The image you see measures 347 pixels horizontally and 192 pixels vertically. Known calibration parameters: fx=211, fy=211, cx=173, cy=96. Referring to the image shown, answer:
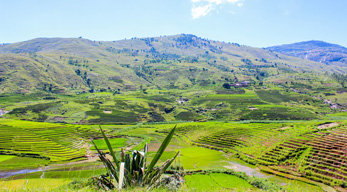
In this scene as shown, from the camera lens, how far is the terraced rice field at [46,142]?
164 ft

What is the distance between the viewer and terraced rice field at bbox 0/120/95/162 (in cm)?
4997

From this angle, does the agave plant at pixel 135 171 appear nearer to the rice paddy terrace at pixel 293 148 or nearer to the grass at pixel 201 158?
the rice paddy terrace at pixel 293 148

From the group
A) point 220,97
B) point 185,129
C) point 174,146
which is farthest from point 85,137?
point 220,97

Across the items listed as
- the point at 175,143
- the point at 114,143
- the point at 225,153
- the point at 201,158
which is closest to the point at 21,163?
the point at 114,143

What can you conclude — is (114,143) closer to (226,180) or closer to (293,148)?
(226,180)

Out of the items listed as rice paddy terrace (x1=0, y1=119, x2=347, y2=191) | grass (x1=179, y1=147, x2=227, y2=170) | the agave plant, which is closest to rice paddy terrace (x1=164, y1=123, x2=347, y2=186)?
rice paddy terrace (x1=0, y1=119, x2=347, y2=191)

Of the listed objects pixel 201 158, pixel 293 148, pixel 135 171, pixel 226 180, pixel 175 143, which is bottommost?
pixel 175 143

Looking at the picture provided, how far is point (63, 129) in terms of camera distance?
247 feet

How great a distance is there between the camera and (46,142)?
58.0 metres

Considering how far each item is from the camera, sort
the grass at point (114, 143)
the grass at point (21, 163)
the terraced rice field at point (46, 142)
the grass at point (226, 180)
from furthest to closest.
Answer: the grass at point (114, 143) < the terraced rice field at point (46, 142) < the grass at point (21, 163) < the grass at point (226, 180)

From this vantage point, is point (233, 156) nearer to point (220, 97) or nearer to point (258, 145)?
point (258, 145)

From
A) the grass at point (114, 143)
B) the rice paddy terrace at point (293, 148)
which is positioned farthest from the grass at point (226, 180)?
the grass at point (114, 143)

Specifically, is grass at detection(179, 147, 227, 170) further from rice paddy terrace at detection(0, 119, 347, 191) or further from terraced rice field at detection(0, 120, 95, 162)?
terraced rice field at detection(0, 120, 95, 162)

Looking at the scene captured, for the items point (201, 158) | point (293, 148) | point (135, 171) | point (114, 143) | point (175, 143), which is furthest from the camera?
point (175, 143)
